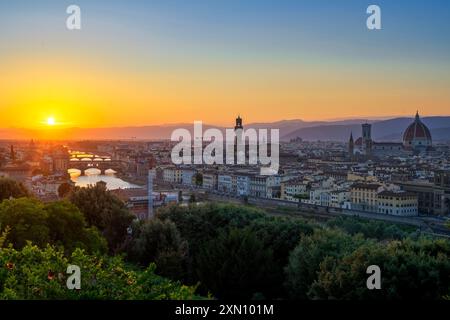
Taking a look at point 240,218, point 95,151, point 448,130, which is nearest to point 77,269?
point 240,218

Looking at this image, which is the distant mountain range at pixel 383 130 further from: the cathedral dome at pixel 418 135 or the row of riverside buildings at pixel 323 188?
the row of riverside buildings at pixel 323 188

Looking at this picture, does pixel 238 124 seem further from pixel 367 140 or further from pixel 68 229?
pixel 367 140

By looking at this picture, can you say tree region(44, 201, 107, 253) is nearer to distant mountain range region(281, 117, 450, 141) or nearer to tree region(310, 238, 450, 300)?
tree region(310, 238, 450, 300)

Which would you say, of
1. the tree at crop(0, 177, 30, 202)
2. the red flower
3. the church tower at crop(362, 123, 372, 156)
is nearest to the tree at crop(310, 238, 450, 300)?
the red flower

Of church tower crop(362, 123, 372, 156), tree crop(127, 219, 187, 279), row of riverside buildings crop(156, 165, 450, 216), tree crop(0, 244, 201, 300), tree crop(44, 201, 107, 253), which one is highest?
church tower crop(362, 123, 372, 156)

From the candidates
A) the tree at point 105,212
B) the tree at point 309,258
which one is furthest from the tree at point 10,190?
the tree at point 309,258

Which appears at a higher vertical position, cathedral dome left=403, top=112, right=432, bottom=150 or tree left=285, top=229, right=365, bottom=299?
cathedral dome left=403, top=112, right=432, bottom=150
